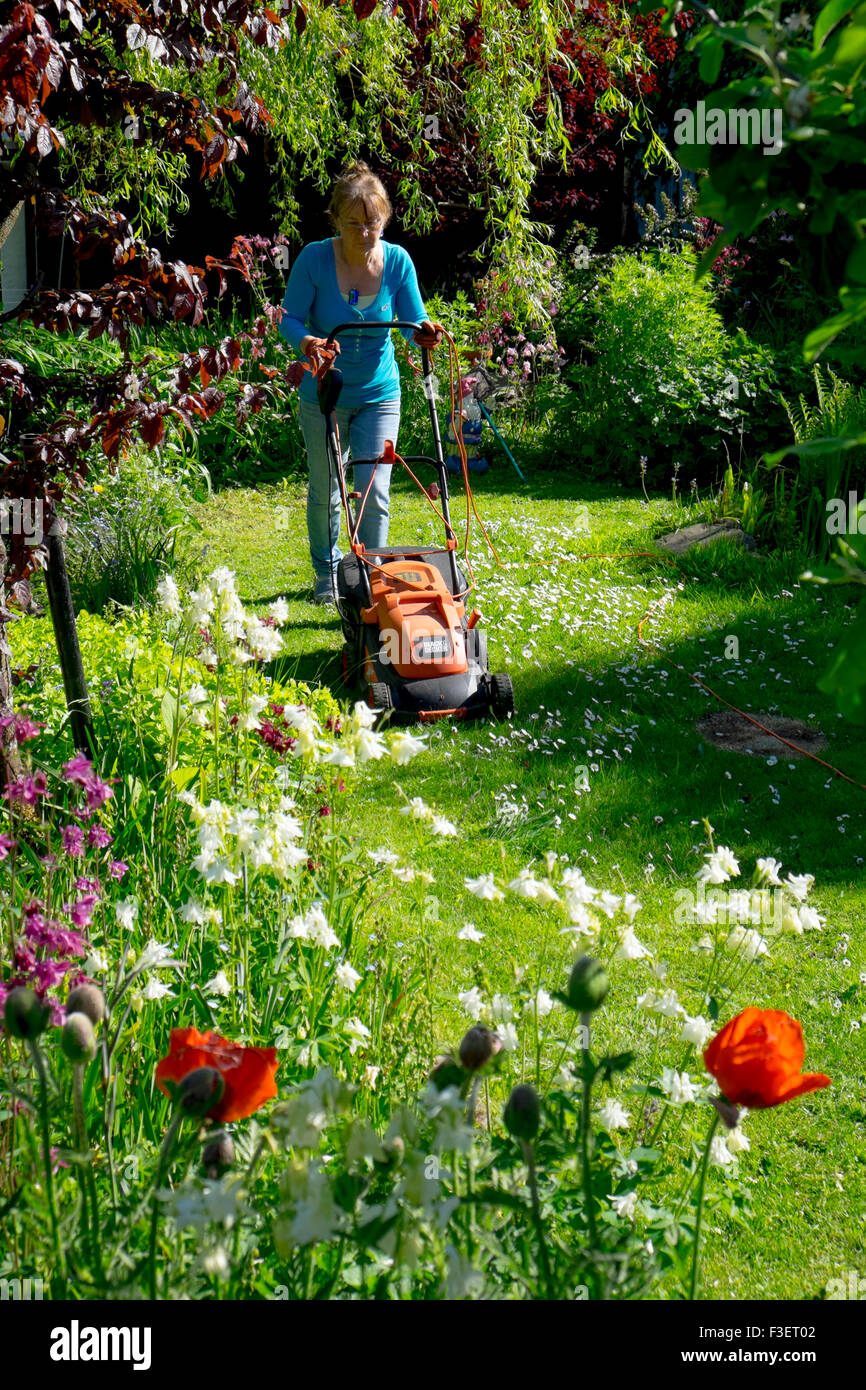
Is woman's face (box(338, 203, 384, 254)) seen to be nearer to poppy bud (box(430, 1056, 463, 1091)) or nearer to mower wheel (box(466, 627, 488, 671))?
mower wheel (box(466, 627, 488, 671))

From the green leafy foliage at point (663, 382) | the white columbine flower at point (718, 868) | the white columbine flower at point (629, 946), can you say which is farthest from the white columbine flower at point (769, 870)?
the green leafy foliage at point (663, 382)

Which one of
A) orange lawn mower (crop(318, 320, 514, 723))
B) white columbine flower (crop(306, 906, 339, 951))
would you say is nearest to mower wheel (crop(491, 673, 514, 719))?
orange lawn mower (crop(318, 320, 514, 723))

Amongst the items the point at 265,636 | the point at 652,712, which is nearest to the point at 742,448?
the point at 652,712

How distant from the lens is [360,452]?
16.8 feet

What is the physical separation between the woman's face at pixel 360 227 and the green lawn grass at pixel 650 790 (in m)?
1.66

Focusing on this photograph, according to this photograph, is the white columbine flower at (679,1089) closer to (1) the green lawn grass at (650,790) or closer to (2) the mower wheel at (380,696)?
(1) the green lawn grass at (650,790)

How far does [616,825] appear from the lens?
372 centimetres

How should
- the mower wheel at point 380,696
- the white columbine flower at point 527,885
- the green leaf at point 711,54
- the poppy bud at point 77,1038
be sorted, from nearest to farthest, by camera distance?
the poppy bud at point 77,1038 < the green leaf at point 711,54 < the white columbine flower at point 527,885 < the mower wheel at point 380,696

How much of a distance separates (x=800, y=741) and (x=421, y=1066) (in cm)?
281

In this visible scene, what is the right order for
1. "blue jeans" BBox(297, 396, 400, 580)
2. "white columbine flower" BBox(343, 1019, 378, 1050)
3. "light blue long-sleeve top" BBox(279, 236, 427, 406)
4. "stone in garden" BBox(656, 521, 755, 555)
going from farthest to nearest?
"stone in garden" BBox(656, 521, 755, 555) < "blue jeans" BBox(297, 396, 400, 580) < "light blue long-sleeve top" BBox(279, 236, 427, 406) < "white columbine flower" BBox(343, 1019, 378, 1050)

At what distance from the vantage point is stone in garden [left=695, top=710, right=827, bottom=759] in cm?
437

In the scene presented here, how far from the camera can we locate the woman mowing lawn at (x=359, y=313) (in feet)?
15.2

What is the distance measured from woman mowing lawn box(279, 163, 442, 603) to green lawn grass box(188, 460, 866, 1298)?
0.78 m
